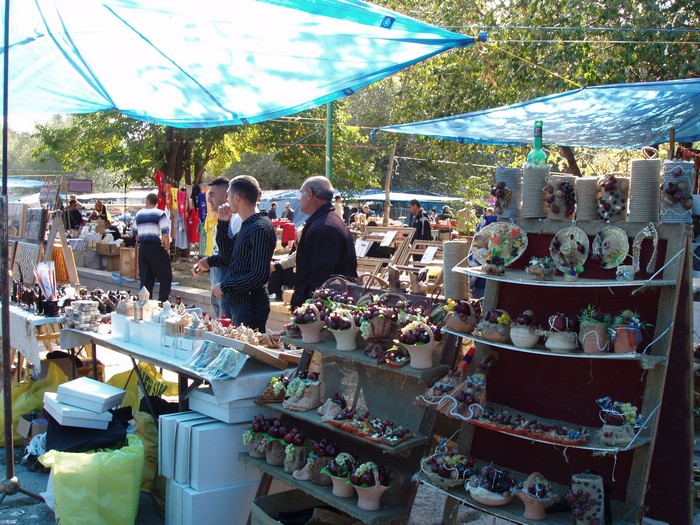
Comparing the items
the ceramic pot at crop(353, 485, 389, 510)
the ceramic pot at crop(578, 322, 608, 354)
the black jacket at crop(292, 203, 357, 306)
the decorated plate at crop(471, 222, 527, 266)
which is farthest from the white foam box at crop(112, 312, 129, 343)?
the ceramic pot at crop(578, 322, 608, 354)

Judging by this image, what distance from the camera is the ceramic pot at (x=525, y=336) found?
2.87 m

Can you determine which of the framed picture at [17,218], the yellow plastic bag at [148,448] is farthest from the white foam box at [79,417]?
the framed picture at [17,218]

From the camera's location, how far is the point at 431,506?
441 centimetres

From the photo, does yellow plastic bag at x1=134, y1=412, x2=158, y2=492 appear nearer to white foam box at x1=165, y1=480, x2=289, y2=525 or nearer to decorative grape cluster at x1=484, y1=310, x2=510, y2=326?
white foam box at x1=165, y1=480, x2=289, y2=525

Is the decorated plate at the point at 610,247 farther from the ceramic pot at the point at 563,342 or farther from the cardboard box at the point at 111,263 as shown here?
the cardboard box at the point at 111,263

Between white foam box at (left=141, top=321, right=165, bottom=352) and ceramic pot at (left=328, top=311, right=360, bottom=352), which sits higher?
ceramic pot at (left=328, top=311, right=360, bottom=352)

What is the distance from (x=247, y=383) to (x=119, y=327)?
151 centimetres

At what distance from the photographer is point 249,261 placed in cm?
462

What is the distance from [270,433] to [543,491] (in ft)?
4.90

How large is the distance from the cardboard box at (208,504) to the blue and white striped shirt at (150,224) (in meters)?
6.17

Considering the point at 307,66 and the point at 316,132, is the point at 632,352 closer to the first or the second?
the point at 307,66

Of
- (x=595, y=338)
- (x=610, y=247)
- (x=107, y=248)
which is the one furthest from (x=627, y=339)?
(x=107, y=248)

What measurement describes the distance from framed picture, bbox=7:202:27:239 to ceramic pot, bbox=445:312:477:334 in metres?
5.16

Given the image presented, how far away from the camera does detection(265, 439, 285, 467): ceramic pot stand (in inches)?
145
